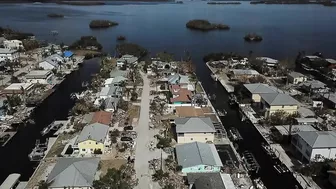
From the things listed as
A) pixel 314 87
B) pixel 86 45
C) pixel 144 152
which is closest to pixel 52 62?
Result: pixel 86 45

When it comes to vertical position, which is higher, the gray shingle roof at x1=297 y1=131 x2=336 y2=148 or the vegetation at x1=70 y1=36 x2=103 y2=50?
the gray shingle roof at x1=297 y1=131 x2=336 y2=148

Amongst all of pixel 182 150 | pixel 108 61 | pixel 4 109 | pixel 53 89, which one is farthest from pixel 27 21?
pixel 182 150

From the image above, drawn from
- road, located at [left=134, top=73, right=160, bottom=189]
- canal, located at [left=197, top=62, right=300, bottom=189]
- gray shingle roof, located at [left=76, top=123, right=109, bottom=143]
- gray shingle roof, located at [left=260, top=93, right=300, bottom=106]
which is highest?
gray shingle roof, located at [left=260, top=93, right=300, bottom=106]

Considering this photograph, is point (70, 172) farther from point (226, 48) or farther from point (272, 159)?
point (226, 48)

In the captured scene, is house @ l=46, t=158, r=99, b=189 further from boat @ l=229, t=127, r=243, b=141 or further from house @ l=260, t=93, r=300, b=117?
house @ l=260, t=93, r=300, b=117

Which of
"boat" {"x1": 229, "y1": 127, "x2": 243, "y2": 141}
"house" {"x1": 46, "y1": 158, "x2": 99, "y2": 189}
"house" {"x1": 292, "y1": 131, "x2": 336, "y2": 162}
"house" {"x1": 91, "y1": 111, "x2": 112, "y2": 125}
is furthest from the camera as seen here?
"house" {"x1": 91, "y1": 111, "x2": 112, "y2": 125}

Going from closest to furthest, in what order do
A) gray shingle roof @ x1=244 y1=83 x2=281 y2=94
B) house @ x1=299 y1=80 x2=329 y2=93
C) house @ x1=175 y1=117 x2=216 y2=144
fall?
1. house @ x1=175 y1=117 x2=216 y2=144
2. gray shingle roof @ x1=244 y1=83 x2=281 y2=94
3. house @ x1=299 y1=80 x2=329 y2=93

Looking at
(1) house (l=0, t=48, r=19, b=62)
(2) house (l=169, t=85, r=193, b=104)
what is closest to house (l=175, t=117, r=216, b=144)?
(2) house (l=169, t=85, r=193, b=104)
